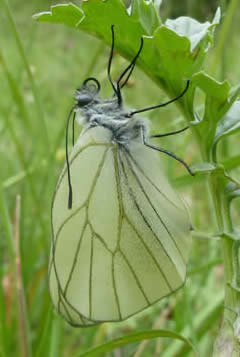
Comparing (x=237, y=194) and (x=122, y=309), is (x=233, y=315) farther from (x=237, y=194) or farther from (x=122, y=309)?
(x=122, y=309)

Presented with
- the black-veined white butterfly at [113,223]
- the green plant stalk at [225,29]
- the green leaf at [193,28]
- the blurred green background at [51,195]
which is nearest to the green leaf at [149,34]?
the green leaf at [193,28]

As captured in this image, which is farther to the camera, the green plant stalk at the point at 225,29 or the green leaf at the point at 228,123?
the green plant stalk at the point at 225,29

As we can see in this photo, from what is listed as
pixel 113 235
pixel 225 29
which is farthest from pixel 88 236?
pixel 225 29

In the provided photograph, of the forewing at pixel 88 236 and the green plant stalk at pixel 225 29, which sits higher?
the green plant stalk at pixel 225 29

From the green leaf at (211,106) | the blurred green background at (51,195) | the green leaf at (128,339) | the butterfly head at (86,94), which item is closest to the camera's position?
the green leaf at (211,106)

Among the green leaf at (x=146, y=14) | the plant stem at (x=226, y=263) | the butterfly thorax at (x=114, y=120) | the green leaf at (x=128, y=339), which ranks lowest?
the green leaf at (x=128, y=339)

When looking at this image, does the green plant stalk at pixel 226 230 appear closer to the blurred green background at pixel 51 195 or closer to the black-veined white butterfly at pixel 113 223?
the black-veined white butterfly at pixel 113 223

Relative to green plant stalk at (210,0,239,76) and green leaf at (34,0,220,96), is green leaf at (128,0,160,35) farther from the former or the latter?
green plant stalk at (210,0,239,76)

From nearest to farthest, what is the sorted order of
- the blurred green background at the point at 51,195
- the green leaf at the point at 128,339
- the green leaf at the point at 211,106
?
the green leaf at the point at 211,106
the green leaf at the point at 128,339
the blurred green background at the point at 51,195
